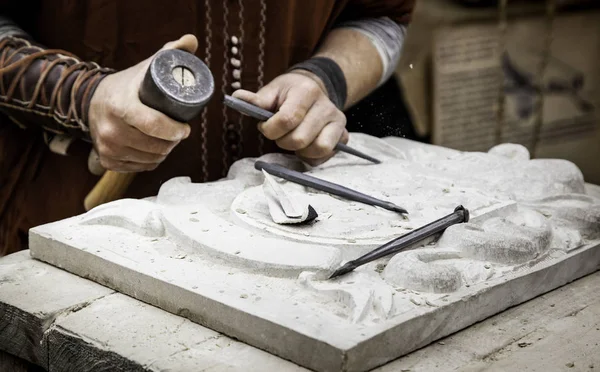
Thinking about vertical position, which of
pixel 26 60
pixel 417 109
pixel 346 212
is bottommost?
pixel 417 109

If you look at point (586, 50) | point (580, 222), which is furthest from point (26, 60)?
point (586, 50)

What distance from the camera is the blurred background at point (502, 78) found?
3.82 metres

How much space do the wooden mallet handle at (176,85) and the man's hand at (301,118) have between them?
0.24 meters

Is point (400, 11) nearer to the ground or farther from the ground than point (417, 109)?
farther from the ground

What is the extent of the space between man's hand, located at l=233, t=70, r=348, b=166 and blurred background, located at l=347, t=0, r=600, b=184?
4.00 ft

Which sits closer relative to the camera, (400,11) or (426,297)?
(426,297)

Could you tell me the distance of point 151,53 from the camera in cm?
228

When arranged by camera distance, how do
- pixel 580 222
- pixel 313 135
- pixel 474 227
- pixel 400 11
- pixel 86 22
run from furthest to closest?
pixel 400 11
pixel 86 22
pixel 313 135
pixel 580 222
pixel 474 227

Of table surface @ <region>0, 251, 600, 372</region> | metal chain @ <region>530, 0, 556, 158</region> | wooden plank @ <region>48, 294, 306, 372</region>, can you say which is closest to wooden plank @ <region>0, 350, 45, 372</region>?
table surface @ <region>0, 251, 600, 372</region>

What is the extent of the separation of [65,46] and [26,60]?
17cm

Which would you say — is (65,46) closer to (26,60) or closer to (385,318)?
(26,60)

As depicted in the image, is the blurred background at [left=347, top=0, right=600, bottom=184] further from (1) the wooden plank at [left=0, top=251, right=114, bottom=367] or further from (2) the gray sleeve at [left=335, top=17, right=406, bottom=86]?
(1) the wooden plank at [left=0, top=251, right=114, bottom=367]

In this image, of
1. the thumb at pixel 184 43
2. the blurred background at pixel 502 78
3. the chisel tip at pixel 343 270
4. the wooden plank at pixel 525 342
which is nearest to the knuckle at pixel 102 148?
the thumb at pixel 184 43

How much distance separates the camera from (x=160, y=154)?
1968 millimetres
